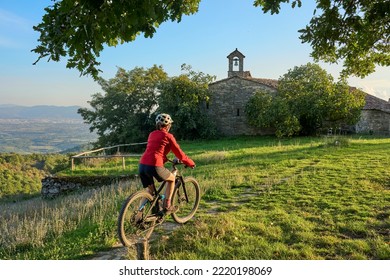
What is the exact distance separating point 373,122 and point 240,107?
13.5 metres

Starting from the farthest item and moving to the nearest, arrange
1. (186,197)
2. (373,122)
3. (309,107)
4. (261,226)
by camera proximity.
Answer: (373,122), (309,107), (186,197), (261,226)

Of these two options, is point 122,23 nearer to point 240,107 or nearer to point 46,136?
point 240,107

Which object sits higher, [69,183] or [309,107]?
[309,107]

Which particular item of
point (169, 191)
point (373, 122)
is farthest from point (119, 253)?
point (373, 122)

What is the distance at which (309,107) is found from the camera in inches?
1108

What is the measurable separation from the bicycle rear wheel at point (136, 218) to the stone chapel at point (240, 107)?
27752mm

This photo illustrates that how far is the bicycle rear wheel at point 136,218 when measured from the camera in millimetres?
4758

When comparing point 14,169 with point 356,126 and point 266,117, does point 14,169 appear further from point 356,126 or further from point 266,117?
point 356,126

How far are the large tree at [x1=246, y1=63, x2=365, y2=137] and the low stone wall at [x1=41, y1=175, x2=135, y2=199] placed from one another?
17533mm

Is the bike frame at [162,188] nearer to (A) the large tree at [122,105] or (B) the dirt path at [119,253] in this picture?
(B) the dirt path at [119,253]

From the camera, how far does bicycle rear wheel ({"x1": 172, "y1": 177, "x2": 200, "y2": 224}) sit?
594 cm

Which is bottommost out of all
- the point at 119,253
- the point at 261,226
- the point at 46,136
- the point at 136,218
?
the point at 119,253

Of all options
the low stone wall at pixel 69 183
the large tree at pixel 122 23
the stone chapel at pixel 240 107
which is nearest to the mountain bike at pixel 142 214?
the large tree at pixel 122 23

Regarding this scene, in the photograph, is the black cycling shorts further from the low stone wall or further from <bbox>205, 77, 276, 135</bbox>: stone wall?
<bbox>205, 77, 276, 135</bbox>: stone wall
